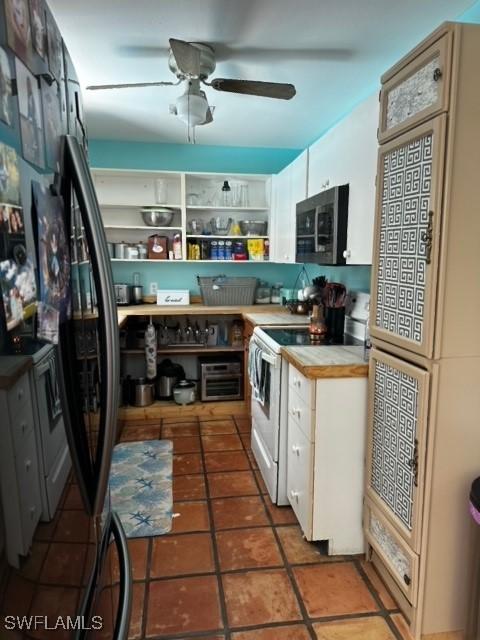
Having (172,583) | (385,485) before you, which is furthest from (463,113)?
(172,583)

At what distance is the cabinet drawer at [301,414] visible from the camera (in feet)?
6.02

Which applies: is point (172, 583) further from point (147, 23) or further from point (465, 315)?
point (147, 23)

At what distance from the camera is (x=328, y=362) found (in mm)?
1852

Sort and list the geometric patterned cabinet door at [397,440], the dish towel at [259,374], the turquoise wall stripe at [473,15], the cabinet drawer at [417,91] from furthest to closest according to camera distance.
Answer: the dish towel at [259,374] → the turquoise wall stripe at [473,15] → the geometric patterned cabinet door at [397,440] → the cabinet drawer at [417,91]

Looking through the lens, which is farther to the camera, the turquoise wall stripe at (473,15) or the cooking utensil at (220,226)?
the cooking utensil at (220,226)

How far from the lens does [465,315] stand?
1325 millimetres

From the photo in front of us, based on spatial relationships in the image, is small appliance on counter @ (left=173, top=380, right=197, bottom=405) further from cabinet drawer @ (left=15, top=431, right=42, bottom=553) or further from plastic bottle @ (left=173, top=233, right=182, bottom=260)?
cabinet drawer @ (left=15, top=431, right=42, bottom=553)

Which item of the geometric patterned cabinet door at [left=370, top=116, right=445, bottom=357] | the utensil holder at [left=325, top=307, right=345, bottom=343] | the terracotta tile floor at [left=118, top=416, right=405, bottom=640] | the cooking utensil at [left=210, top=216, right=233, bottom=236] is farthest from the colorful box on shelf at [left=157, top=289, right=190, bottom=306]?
the geometric patterned cabinet door at [left=370, top=116, right=445, bottom=357]

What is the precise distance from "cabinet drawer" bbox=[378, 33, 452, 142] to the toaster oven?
99.7 inches

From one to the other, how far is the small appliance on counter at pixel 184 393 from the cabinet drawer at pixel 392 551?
212cm

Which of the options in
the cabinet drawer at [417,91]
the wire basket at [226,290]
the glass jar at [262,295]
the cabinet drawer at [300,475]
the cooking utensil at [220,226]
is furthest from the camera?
the glass jar at [262,295]

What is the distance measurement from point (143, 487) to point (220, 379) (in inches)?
55.8

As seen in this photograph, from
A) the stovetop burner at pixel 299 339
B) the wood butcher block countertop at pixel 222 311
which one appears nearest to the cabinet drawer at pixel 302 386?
the stovetop burner at pixel 299 339

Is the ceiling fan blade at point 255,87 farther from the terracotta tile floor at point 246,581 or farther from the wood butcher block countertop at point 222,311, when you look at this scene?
the terracotta tile floor at point 246,581
